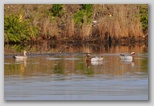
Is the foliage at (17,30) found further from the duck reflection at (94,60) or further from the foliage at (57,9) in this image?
the duck reflection at (94,60)

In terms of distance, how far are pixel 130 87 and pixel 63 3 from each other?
4.26 ft

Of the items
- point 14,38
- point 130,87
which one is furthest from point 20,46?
point 130,87

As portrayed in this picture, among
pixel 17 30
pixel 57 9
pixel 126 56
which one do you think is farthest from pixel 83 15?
pixel 17 30

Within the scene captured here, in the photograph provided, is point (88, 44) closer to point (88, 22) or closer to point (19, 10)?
point (88, 22)

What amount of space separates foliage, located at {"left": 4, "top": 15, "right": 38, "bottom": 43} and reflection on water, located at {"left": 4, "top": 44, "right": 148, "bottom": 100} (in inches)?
10.3

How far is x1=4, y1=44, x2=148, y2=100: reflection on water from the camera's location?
10.6 m

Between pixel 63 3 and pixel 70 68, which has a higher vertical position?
pixel 63 3

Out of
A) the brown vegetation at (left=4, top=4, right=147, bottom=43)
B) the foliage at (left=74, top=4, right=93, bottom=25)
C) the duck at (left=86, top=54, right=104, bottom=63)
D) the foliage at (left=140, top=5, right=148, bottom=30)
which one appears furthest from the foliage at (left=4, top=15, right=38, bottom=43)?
the foliage at (left=140, top=5, right=148, bottom=30)

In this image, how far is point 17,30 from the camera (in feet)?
38.2

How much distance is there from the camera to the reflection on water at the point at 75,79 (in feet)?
34.8

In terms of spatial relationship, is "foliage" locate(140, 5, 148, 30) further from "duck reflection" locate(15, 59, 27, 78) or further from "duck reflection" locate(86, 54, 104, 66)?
"duck reflection" locate(15, 59, 27, 78)

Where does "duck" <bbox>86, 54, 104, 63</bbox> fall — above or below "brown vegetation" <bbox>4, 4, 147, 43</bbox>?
below

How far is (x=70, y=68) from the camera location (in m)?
11.2

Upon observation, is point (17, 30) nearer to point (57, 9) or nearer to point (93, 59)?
point (57, 9)
